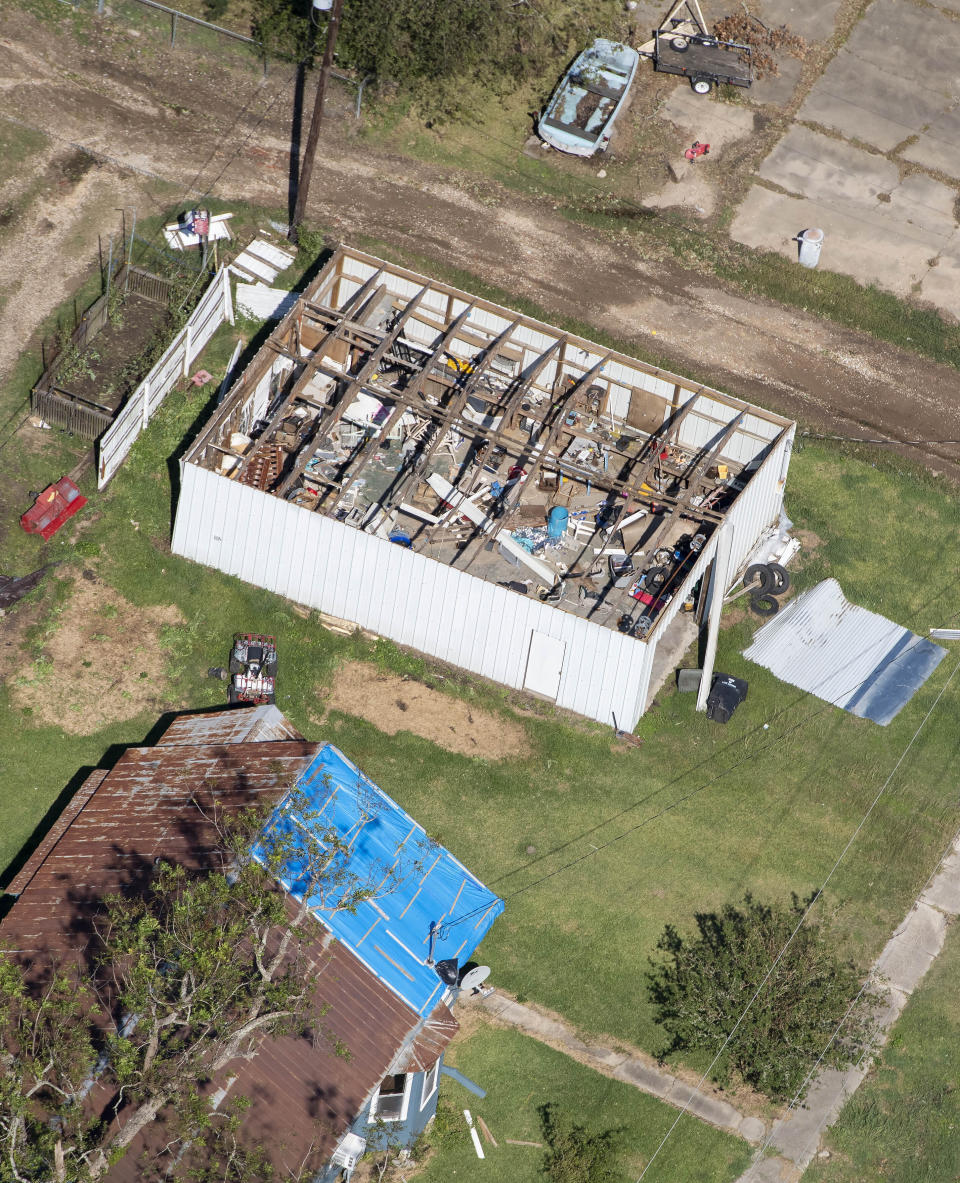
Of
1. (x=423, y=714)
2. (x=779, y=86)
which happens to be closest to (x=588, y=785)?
(x=423, y=714)

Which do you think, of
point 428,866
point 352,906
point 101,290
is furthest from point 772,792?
point 101,290

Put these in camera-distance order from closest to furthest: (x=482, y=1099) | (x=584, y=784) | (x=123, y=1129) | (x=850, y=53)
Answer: (x=123, y=1129), (x=482, y=1099), (x=584, y=784), (x=850, y=53)

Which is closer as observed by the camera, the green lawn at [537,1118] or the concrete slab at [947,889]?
the green lawn at [537,1118]

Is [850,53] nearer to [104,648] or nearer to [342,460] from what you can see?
[342,460]

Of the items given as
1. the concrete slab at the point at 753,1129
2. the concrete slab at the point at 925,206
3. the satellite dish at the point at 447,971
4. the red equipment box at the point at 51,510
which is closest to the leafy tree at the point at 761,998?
the concrete slab at the point at 753,1129

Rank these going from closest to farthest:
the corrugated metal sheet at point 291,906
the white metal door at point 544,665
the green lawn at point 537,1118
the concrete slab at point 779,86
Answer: the corrugated metal sheet at point 291,906 < the green lawn at point 537,1118 < the white metal door at point 544,665 < the concrete slab at point 779,86

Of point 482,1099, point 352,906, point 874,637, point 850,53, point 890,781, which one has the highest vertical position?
point 850,53

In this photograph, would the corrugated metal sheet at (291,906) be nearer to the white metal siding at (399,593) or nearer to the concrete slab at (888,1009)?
the white metal siding at (399,593)
